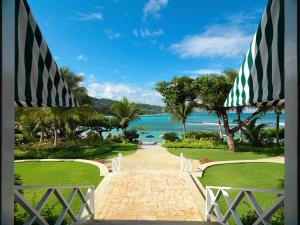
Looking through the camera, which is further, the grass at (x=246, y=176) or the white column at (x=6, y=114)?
the grass at (x=246, y=176)

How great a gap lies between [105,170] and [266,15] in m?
12.4

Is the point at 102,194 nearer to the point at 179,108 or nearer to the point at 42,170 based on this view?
the point at 42,170

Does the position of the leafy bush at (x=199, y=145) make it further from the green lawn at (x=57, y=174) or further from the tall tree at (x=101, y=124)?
the green lawn at (x=57, y=174)

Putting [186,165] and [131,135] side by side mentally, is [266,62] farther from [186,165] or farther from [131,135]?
[131,135]

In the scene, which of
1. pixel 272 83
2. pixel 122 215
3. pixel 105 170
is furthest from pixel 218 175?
pixel 272 83

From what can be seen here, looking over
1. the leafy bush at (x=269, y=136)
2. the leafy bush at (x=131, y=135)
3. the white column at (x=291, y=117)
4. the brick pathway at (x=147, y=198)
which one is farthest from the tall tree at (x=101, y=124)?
the white column at (x=291, y=117)

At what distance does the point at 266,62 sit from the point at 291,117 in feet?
2.89

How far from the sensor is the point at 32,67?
8.66ft

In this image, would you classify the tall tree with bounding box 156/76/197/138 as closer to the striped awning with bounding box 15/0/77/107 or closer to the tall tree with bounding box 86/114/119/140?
the tall tree with bounding box 86/114/119/140

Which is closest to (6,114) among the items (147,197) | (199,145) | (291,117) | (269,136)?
(291,117)

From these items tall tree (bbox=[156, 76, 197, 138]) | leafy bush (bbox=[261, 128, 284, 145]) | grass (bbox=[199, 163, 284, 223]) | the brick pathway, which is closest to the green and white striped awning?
the brick pathway

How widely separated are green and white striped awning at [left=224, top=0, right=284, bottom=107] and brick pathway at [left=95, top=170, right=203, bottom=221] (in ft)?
17.0

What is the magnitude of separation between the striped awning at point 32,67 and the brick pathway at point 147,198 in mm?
5198

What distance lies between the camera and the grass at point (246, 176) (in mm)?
10836
